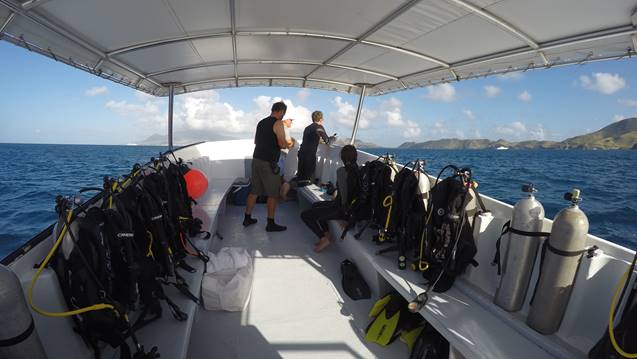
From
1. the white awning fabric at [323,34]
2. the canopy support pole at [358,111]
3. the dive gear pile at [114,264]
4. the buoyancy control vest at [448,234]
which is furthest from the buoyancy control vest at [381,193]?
the canopy support pole at [358,111]

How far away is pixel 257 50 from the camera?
444cm

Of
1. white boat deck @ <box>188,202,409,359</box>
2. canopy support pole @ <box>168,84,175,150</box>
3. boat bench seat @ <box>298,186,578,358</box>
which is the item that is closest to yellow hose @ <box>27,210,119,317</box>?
white boat deck @ <box>188,202,409,359</box>

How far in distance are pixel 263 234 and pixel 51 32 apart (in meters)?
3.21

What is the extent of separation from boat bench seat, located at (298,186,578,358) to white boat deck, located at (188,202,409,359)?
0.43 meters

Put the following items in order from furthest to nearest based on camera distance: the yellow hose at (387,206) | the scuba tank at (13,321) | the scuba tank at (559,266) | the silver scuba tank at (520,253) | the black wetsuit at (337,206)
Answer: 1. the black wetsuit at (337,206)
2. the yellow hose at (387,206)
3. the silver scuba tank at (520,253)
4. the scuba tank at (559,266)
5. the scuba tank at (13,321)

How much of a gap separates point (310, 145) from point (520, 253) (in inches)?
153

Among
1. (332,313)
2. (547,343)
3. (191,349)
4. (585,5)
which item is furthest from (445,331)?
(585,5)

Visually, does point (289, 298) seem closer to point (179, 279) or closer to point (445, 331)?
point (179, 279)

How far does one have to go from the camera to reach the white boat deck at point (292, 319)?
2.17 meters

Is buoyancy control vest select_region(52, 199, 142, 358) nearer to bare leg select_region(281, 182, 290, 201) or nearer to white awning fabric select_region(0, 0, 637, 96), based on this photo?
white awning fabric select_region(0, 0, 637, 96)

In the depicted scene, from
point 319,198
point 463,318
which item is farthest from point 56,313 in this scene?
point 319,198

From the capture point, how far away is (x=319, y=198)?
4.51 metres

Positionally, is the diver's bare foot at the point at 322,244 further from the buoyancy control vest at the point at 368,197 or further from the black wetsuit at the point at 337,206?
the buoyancy control vest at the point at 368,197

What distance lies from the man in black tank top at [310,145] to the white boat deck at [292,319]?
6.47 ft
